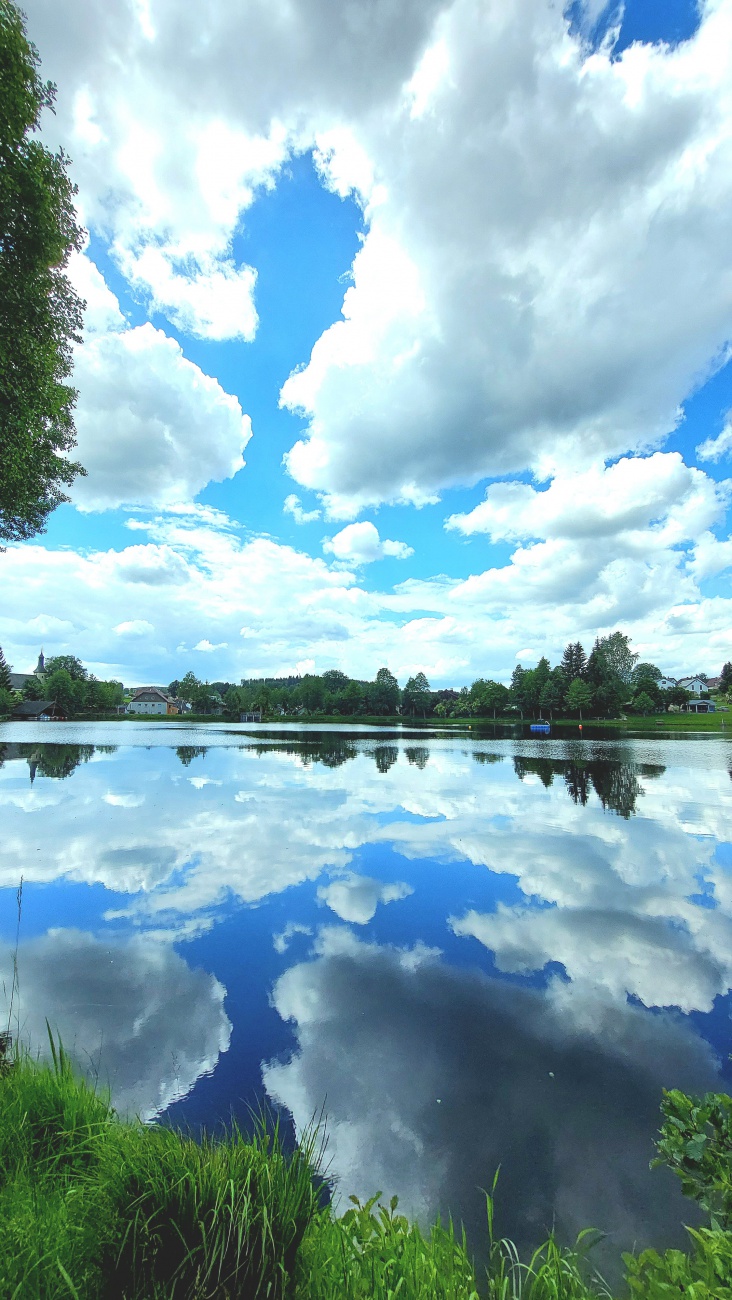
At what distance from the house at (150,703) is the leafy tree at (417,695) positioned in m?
87.1

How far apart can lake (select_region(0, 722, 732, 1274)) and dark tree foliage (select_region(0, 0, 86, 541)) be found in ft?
32.1

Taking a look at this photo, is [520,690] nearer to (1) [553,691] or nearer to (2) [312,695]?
(1) [553,691]

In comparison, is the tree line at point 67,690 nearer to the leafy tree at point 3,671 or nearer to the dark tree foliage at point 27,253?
the leafy tree at point 3,671

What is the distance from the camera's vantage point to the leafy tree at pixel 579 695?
10425cm

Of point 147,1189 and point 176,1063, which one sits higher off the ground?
point 147,1189

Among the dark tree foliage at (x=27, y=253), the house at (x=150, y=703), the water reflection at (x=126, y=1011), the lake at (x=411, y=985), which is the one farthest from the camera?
the house at (x=150, y=703)

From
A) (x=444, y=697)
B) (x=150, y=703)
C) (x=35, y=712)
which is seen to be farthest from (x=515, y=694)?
(x=150, y=703)

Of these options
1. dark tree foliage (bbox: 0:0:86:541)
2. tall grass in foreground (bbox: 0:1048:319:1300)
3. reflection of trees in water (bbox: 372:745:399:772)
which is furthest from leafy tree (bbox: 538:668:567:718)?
tall grass in foreground (bbox: 0:1048:319:1300)

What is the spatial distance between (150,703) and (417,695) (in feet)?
312

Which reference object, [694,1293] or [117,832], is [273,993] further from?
[117,832]

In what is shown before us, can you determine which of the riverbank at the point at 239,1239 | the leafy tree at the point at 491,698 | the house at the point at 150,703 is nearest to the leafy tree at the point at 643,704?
the leafy tree at the point at 491,698

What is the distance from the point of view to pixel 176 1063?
202 inches

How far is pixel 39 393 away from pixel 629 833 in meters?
17.7

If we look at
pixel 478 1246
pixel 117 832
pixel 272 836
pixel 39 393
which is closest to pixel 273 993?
pixel 478 1246
